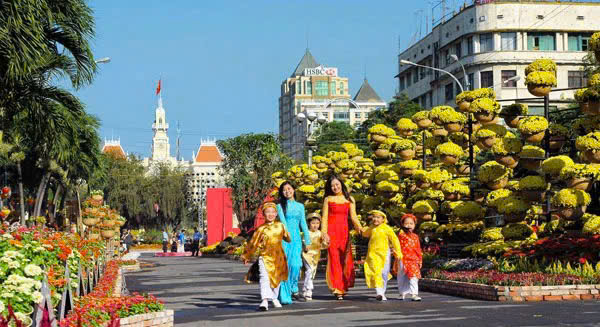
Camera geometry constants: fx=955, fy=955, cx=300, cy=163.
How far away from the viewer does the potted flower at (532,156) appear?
64.0 ft

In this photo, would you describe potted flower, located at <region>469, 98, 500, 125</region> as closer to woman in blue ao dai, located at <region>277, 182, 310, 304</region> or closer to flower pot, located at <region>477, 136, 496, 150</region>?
flower pot, located at <region>477, 136, 496, 150</region>

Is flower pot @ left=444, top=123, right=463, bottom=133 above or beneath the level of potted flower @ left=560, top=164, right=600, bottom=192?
above

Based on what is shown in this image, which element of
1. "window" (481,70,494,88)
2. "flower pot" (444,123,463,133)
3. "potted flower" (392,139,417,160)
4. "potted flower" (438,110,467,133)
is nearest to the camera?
"potted flower" (438,110,467,133)

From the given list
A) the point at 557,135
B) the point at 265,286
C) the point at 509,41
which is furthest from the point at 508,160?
the point at 509,41

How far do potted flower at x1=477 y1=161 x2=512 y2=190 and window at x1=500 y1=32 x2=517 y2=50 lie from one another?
56688 mm

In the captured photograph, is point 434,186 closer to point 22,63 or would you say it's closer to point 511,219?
point 511,219

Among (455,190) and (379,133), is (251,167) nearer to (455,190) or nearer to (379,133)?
(379,133)

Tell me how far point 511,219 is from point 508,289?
5090 mm

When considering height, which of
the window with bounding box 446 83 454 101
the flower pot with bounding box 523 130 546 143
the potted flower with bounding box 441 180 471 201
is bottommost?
the potted flower with bounding box 441 180 471 201

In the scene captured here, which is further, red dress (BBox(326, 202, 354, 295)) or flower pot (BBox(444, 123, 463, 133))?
flower pot (BBox(444, 123, 463, 133))

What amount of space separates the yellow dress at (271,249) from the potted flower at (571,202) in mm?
5593

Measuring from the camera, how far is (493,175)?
20.4 meters

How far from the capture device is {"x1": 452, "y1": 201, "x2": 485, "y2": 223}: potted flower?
21281mm

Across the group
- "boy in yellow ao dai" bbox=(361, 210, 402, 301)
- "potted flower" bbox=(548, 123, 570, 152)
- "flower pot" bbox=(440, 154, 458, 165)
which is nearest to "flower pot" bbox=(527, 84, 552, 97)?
"potted flower" bbox=(548, 123, 570, 152)
